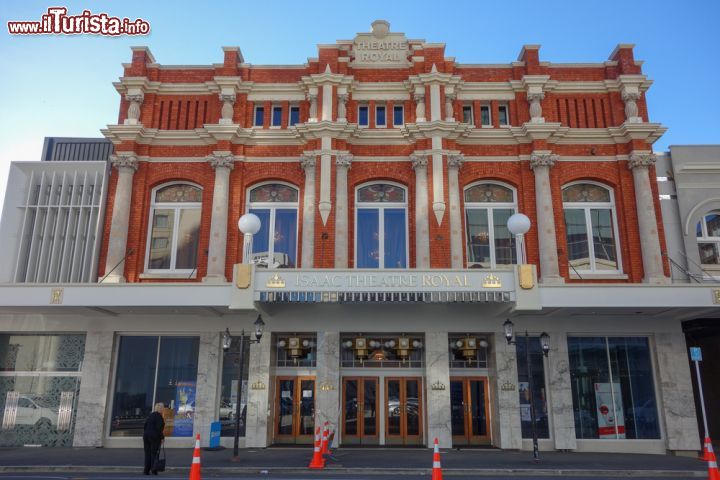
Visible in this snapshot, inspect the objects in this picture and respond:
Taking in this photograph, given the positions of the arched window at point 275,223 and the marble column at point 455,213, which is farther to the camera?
the arched window at point 275,223

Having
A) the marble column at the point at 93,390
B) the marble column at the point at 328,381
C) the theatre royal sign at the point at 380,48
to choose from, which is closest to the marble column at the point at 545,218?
the theatre royal sign at the point at 380,48

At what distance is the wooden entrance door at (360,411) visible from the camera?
19.0 metres

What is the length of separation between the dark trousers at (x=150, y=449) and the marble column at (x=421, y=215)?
10160 millimetres

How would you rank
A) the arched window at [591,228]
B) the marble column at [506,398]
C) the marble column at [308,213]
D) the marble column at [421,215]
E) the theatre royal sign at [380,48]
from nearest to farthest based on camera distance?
the marble column at [506,398] → the marble column at [421,215] → the marble column at [308,213] → the arched window at [591,228] → the theatre royal sign at [380,48]

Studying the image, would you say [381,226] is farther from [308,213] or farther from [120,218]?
Answer: [120,218]

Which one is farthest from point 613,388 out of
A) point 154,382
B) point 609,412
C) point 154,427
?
point 154,382

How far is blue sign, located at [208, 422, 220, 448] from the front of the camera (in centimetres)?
1789

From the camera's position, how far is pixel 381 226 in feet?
68.3

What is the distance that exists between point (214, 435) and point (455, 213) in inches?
437

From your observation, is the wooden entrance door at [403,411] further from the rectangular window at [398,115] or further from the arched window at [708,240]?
the arched window at [708,240]

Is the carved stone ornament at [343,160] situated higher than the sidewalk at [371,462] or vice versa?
the carved stone ornament at [343,160]

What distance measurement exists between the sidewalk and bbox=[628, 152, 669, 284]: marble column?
19.8 feet

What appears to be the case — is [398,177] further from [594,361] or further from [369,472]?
[369,472]

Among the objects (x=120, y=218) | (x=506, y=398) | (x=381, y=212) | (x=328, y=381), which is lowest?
(x=506, y=398)
